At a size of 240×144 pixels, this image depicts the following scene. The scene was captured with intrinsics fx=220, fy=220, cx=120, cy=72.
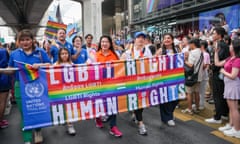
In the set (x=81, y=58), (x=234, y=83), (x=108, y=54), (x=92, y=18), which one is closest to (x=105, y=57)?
(x=108, y=54)

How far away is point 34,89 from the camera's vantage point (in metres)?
3.18

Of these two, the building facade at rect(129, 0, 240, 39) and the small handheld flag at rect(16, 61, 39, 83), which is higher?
the building facade at rect(129, 0, 240, 39)

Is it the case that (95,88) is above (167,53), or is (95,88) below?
below

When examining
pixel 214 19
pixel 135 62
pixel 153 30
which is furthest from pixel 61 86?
pixel 153 30

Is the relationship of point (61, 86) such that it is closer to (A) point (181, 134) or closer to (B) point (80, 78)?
(B) point (80, 78)

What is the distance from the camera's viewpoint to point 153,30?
19.6 metres

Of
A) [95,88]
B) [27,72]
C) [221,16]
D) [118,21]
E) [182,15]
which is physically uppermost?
[118,21]

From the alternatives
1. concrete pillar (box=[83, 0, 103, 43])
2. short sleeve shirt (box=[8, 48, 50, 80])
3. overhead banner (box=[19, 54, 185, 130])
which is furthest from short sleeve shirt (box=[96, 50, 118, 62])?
concrete pillar (box=[83, 0, 103, 43])

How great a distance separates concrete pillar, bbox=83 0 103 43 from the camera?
57.1 ft

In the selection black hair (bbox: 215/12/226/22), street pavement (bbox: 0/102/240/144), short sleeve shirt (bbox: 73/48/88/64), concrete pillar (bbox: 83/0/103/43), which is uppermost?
concrete pillar (bbox: 83/0/103/43)

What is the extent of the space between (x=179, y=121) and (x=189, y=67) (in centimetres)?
116

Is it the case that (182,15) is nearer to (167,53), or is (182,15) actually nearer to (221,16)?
(221,16)

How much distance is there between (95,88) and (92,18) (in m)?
14.8

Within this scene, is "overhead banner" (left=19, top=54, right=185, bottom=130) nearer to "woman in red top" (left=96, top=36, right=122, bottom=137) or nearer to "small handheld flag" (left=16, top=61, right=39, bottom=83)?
"small handheld flag" (left=16, top=61, right=39, bottom=83)
